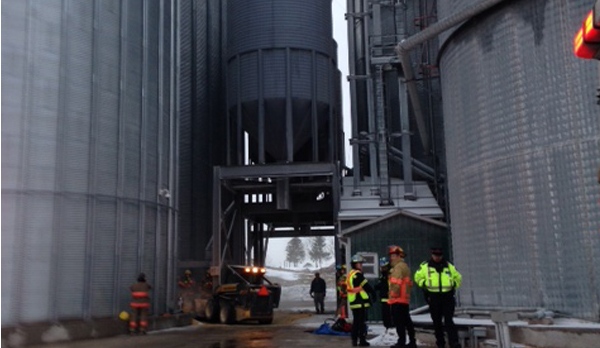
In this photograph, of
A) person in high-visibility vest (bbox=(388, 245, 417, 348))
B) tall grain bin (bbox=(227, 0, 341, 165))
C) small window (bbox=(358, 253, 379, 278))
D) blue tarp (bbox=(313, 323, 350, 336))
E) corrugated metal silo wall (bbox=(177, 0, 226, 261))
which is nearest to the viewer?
person in high-visibility vest (bbox=(388, 245, 417, 348))

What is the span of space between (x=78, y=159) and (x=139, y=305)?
12.1ft

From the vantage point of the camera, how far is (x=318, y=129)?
27.4 meters

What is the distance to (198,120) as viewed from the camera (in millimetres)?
27734

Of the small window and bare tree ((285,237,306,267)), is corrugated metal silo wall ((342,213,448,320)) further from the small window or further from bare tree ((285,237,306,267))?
bare tree ((285,237,306,267))

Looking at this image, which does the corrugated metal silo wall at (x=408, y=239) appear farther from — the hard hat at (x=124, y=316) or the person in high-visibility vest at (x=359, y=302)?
the person in high-visibility vest at (x=359, y=302)

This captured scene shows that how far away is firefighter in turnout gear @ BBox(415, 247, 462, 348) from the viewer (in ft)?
33.4

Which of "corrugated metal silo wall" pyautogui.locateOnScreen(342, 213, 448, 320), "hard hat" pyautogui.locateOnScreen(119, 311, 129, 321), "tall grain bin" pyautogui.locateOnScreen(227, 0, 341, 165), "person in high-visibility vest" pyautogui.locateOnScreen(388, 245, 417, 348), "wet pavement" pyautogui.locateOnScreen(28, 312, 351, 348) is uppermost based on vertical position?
"tall grain bin" pyautogui.locateOnScreen(227, 0, 341, 165)

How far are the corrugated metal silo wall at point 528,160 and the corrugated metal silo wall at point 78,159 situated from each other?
25.8 feet

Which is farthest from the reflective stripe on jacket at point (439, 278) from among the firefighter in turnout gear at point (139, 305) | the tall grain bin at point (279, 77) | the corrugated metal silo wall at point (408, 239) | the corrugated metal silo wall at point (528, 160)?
the tall grain bin at point (279, 77)

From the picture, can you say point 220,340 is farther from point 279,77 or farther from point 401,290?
point 279,77

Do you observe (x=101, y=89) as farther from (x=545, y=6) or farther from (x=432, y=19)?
(x=432, y=19)

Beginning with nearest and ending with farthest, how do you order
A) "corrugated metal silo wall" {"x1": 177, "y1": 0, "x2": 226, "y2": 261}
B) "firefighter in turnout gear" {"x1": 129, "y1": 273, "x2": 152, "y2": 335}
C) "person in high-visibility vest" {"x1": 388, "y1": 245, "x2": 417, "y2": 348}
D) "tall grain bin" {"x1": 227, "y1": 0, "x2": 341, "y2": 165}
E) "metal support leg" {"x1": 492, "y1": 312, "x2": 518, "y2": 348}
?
"metal support leg" {"x1": 492, "y1": 312, "x2": 518, "y2": 348}, "person in high-visibility vest" {"x1": 388, "y1": 245, "x2": 417, "y2": 348}, "firefighter in turnout gear" {"x1": 129, "y1": 273, "x2": 152, "y2": 335}, "tall grain bin" {"x1": 227, "y1": 0, "x2": 341, "y2": 165}, "corrugated metal silo wall" {"x1": 177, "y1": 0, "x2": 226, "y2": 261}

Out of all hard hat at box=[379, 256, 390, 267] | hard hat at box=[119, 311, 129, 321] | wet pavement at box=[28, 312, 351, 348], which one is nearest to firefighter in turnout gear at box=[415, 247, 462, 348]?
wet pavement at box=[28, 312, 351, 348]

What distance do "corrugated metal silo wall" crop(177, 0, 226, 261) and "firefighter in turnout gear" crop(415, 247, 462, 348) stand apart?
16.4 meters
